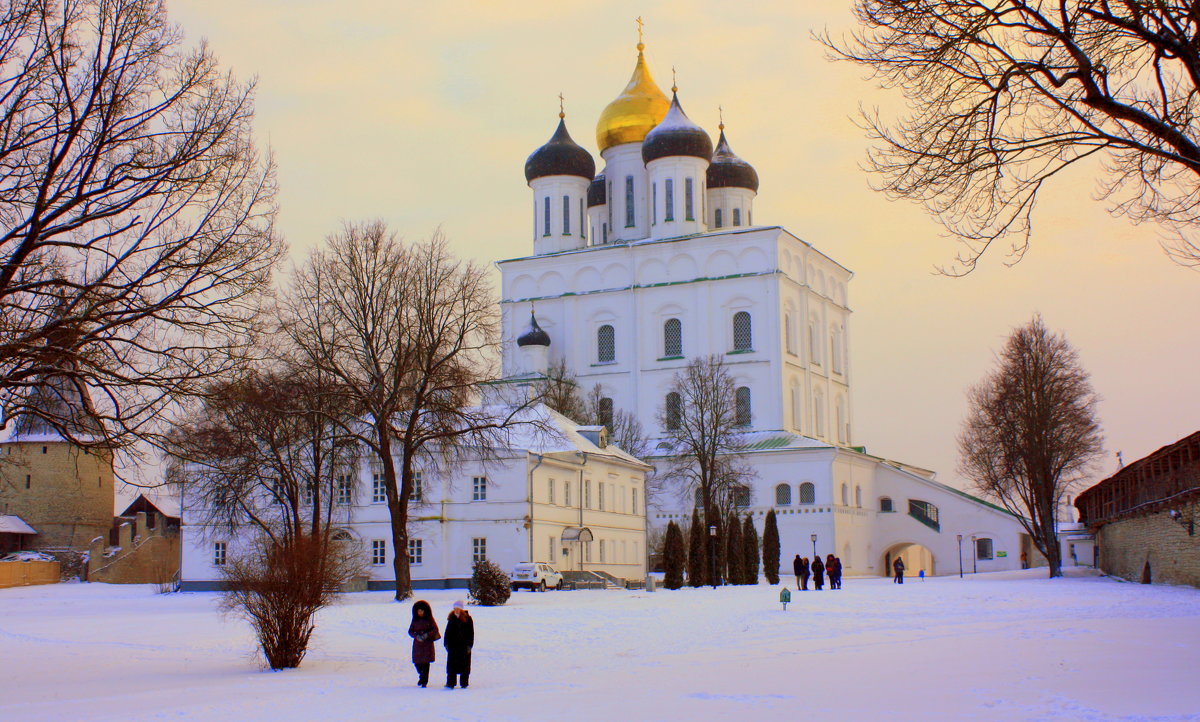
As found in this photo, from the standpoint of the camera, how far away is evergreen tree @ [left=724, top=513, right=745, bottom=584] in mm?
41250

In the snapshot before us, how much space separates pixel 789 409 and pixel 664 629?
4387 cm

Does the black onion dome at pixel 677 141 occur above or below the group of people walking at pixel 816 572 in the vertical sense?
above

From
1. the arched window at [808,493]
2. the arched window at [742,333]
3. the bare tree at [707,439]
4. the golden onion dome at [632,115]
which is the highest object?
the golden onion dome at [632,115]

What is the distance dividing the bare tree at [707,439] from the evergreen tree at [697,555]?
280 cm

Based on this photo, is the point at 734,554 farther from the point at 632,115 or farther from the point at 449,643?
the point at 632,115

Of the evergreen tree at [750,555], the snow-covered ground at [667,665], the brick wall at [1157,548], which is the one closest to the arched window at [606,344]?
the evergreen tree at [750,555]

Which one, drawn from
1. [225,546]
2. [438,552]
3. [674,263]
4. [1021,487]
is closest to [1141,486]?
[1021,487]

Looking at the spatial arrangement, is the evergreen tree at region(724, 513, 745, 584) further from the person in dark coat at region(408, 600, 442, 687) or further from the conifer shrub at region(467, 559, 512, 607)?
the person in dark coat at region(408, 600, 442, 687)

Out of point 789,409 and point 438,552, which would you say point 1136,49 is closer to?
point 438,552

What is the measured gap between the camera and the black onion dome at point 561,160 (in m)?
71.4

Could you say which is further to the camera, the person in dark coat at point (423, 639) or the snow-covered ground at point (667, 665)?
the person in dark coat at point (423, 639)

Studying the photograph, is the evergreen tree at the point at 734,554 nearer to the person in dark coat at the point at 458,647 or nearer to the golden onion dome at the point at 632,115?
the person in dark coat at the point at 458,647

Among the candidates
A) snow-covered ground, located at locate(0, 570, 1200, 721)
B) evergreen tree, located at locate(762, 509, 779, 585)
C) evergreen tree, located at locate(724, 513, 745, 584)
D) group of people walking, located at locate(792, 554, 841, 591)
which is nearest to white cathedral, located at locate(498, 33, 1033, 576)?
evergreen tree, located at locate(762, 509, 779, 585)

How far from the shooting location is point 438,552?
40.1 m
